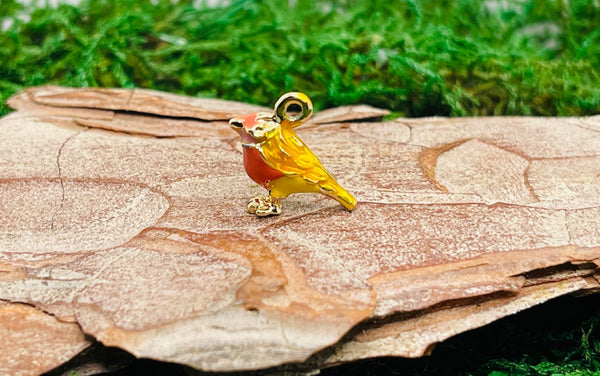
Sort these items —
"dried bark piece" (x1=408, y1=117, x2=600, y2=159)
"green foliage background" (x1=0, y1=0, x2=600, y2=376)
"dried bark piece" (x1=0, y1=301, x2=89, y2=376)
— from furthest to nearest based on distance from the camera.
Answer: "green foliage background" (x1=0, y1=0, x2=600, y2=376) → "dried bark piece" (x1=408, y1=117, x2=600, y2=159) → "dried bark piece" (x1=0, y1=301, x2=89, y2=376)

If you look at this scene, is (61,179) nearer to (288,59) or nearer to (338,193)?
(338,193)

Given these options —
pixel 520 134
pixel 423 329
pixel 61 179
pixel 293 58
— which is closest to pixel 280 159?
pixel 423 329

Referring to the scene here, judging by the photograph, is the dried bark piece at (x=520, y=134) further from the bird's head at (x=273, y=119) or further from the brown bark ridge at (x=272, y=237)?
the bird's head at (x=273, y=119)

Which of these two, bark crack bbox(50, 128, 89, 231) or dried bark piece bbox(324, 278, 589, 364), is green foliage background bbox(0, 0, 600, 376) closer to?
bark crack bbox(50, 128, 89, 231)

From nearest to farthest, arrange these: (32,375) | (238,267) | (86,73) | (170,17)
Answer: (32,375) → (238,267) → (86,73) → (170,17)

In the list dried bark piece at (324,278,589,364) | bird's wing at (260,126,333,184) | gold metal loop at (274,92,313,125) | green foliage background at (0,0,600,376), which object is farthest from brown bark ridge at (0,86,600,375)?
green foliage background at (0,0,600,376)

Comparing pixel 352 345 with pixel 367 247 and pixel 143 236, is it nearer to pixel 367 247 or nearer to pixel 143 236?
pixel 367 247

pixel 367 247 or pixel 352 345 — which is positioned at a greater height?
pixel 367 247

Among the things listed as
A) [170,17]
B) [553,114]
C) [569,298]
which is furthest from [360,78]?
[569,298]
